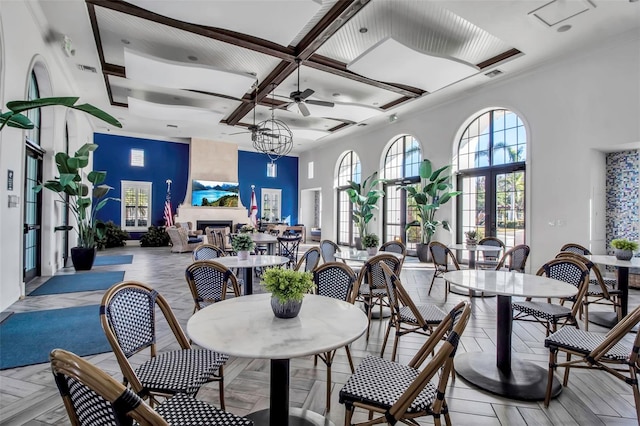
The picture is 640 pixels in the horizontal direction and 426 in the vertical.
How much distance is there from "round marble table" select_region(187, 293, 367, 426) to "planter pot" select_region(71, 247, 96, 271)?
6.22m

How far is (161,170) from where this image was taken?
12.4 metres

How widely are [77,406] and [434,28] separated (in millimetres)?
5708

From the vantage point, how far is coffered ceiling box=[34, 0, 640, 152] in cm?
412

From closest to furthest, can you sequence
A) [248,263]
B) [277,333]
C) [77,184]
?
[277,333], [248,263], [77,184]

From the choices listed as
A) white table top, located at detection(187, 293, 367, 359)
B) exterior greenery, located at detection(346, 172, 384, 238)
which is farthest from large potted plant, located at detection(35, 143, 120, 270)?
exterior greenery, located at detection(346, 172, 384, 238)

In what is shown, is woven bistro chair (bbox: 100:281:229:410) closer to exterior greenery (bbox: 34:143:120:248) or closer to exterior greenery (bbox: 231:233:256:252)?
exterior greenery (bbox: 231:233:256:252)

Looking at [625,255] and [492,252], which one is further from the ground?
[625,255]

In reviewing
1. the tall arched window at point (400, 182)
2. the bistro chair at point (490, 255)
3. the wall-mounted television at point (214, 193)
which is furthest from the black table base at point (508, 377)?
the wall-mounted television at point (214, 193)

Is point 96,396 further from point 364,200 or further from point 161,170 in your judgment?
point 161,170

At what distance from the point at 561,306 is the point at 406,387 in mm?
2057

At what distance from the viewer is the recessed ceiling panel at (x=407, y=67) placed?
15.9 feet

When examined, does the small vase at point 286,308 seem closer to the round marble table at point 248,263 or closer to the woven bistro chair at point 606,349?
the round marble table at point 248,263

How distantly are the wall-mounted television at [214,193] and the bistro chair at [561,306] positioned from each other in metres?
11.1

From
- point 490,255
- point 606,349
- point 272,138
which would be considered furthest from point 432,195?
point 606,349
